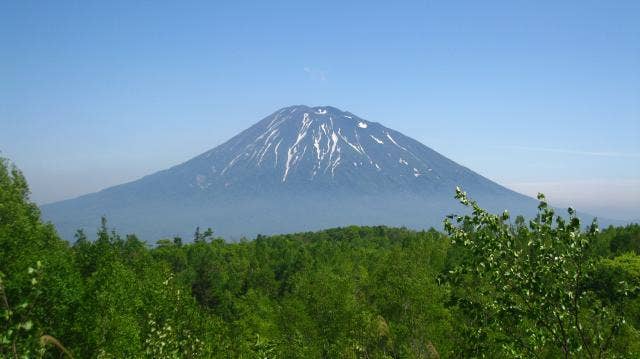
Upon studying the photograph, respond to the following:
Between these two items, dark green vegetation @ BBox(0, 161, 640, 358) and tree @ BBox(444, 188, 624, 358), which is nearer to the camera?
A: tree @ BBox(444, 188, 624, 358)

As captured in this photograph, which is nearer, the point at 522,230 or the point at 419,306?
the point at 522,230

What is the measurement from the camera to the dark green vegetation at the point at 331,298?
9.16 meters

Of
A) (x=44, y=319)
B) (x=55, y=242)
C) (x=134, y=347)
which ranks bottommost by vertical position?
(x=134, y=347)

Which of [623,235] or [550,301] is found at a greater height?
[550,301]

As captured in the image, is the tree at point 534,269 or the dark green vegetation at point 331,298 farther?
the dark green vegetation at point 331,298

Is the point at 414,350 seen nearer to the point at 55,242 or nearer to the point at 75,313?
the point at 75,313

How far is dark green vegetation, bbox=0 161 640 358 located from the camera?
916 cm

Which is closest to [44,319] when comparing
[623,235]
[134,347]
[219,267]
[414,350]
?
[134,347]

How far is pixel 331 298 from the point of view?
50938 millimetres

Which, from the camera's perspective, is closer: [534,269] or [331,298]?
[534,269]

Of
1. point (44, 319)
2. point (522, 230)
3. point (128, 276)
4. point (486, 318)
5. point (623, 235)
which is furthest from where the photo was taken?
point (623, 235)

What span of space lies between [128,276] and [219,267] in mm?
58203

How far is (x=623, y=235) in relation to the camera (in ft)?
321

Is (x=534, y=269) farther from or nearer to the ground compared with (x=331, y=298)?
farther from the ground
